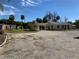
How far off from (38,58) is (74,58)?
231cm

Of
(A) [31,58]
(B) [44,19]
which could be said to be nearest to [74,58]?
(A) [31,58]

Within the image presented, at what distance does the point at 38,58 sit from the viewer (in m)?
11.6

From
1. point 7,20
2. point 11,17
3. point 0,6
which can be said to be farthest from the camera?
point 11,17

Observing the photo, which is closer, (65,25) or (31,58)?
(31,58)

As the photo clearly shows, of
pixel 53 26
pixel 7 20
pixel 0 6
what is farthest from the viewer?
pixel 7 20

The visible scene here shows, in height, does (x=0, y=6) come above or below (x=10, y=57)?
above

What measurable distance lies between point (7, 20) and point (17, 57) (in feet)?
277

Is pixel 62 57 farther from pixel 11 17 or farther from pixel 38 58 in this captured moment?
pixel 11 17

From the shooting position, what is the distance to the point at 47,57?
1197cm

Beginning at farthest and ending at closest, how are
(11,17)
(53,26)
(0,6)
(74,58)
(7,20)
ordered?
(11,17) < (7,20) < (53,26) < (0,6) < (74,58)

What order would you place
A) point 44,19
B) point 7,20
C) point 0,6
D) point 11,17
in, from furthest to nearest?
point 44,19
point 11,17
point 7,20
point 0,6

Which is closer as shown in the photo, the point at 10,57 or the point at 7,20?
the point at 10,57

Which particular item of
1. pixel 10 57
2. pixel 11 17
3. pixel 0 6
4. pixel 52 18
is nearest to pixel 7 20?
pixel 11 17

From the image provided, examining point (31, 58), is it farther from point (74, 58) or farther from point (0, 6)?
point (0, 6)
